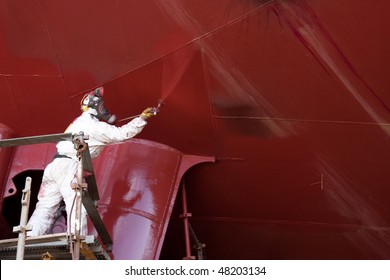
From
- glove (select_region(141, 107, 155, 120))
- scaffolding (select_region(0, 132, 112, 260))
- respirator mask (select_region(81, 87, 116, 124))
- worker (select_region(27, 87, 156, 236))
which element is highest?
respirator mask (select_region(81, 87, 116, 124))

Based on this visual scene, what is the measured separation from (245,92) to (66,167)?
5.33ft

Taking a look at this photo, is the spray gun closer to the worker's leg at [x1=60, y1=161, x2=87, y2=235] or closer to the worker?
the worker

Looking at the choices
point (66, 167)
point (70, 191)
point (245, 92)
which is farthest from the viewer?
point (245, 92)

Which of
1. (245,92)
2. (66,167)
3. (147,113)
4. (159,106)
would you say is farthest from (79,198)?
(245,92)

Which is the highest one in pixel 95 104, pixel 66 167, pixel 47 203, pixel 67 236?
pixel 95 104

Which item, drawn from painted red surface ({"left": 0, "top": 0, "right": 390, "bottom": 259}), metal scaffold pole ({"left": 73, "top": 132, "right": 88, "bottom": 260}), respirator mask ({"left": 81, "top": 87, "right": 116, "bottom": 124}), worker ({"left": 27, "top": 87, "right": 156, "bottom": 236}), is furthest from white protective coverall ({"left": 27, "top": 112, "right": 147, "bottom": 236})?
metal scaffold pole ({"left": 73, "top": 132, "right": 88, "bottom": 260})

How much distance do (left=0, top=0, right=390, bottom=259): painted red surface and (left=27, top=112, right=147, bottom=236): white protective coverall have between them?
1.67ft

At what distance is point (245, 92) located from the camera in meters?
6.18

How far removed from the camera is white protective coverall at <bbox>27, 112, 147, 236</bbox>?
5926 mm

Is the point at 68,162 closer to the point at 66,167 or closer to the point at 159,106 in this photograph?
the point at 66,167

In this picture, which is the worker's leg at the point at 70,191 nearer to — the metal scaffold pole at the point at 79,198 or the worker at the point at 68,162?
the worker at the point at 68,162

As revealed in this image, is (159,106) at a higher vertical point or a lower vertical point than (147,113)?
higher

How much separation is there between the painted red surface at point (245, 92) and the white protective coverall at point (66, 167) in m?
0.51

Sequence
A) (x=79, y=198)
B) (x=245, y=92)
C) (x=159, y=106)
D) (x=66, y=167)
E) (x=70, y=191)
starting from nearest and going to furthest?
(x=79, y=198) < (x=70, y=191) < (x=66, y=167) < (x=245, y=92) < (x=159, y=106)
